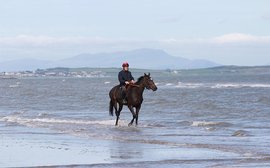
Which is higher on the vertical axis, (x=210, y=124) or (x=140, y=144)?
(x=140, y=144)

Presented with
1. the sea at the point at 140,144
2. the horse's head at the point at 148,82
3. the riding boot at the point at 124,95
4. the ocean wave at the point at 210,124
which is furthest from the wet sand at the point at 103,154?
the ocean wave at the point at 210,124

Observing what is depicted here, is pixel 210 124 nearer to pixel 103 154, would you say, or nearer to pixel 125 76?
pixel 125 76

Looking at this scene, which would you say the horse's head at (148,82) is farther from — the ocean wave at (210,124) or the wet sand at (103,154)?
the wet sand at (103,154)

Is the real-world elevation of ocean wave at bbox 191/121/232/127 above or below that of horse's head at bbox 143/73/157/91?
below

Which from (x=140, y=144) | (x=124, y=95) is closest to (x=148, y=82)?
(x=124, y=95)

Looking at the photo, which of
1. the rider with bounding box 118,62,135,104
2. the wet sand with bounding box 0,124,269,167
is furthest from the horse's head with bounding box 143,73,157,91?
the wet sand with bounding box 0,124,269,167

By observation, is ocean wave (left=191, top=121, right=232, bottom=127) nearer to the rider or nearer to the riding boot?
the riding boot

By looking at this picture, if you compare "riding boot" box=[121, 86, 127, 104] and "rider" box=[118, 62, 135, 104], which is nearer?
Answer: "rider" box=[118, 62, 135, 104]

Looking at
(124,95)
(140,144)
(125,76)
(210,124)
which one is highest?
(125,76)

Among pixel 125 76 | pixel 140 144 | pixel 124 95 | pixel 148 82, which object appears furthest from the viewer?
pixel 124 95

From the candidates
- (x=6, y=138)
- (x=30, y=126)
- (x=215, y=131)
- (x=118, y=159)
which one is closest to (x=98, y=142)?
(x=6, y=138)

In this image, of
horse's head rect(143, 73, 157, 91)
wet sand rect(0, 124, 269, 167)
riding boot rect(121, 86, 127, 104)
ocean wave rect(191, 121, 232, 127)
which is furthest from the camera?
ocean wave rect(191, 121, 232, 127)

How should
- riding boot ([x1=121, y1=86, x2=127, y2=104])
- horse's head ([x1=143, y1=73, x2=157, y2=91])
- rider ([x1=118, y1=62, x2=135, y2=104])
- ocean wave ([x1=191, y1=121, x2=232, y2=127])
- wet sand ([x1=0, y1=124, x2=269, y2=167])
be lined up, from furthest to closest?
ocean wave ([x1=191, y1=121, x2=232, y2=127]) → riding boot ([x1=121, y1=86, x2=127, y2=104]) → rider ([x1=118, y1=62, x2=135, y2=104]) → horse's head ([x1=143, y1=73, x2=157, y2=91]) → wet sand ([x1=0, y1=124, x2=269, y2=167])

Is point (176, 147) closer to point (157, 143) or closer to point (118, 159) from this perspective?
point (157, 143)
